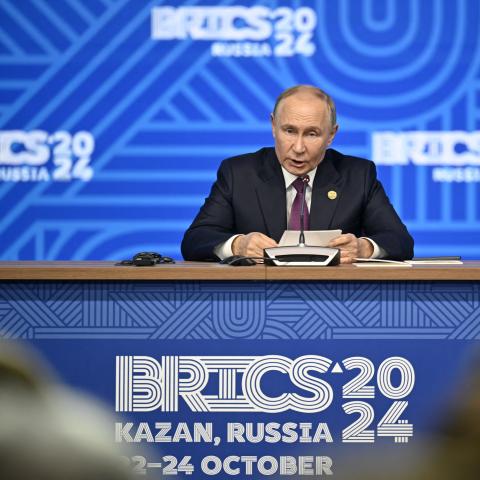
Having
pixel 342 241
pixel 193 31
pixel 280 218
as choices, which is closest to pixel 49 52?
pixel 193 31

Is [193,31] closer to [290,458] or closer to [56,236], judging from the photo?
[56,236]

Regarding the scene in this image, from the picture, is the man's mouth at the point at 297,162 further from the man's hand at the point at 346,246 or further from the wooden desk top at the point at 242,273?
the wooden desk top at the point at 242,273

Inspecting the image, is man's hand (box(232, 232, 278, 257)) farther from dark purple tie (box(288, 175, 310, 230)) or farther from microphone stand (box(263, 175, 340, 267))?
dark purple tie (box(288, 175, 310, 230))

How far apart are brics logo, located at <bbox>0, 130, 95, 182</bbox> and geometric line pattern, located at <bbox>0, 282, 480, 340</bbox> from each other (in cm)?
253

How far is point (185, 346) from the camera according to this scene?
2266mm

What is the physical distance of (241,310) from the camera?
229 cm

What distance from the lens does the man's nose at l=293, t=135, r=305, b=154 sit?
3.19 meters

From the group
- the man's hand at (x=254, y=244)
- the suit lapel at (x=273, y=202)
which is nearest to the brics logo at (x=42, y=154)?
the suit lapel at (x=273, y=202)

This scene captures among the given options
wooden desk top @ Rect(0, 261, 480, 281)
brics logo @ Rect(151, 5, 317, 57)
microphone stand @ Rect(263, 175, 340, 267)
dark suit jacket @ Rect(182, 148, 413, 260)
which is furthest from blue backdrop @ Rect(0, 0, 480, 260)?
wooden desk top @ Rect(0, 261, 480, 281)

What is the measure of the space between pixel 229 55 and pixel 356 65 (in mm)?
665

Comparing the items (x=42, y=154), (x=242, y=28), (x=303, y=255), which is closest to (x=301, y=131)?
(x=303, y=255)

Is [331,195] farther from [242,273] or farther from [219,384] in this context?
[219,384]

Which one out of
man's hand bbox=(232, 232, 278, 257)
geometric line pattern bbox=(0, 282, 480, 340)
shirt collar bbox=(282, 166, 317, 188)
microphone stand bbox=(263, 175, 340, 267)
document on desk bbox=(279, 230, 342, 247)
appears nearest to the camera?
geometric line pattern bbox=(0, 282, 480, 340)

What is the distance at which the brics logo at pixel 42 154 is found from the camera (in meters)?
4.76
